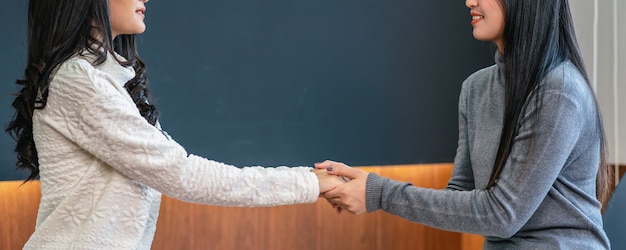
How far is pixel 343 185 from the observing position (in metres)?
2.17

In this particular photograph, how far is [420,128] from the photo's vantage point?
3.77 m

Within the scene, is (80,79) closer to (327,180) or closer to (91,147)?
(91,147)

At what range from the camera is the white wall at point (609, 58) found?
2.96 metres

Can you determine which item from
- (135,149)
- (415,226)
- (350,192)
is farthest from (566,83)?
(415,226)

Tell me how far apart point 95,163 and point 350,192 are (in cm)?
69

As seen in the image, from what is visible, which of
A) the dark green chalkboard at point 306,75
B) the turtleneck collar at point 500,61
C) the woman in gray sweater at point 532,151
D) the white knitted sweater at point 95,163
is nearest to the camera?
the white knitted sweater at point 95,163

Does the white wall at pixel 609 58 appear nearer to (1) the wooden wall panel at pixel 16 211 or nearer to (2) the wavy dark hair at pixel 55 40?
(2) the wavy dark hair at pixel 55 40

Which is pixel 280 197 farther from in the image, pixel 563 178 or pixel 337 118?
pixel 337 118

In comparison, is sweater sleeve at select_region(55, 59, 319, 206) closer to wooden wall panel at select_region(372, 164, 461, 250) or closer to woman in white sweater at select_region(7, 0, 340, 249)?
woman in white sweater at select_region(7, 0, 340, 249)

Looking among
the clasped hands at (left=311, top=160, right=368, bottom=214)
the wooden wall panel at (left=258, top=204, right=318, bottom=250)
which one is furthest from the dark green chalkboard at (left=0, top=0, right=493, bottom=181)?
the clasped hands at (left=311, top=160, right=368, bottom=214)

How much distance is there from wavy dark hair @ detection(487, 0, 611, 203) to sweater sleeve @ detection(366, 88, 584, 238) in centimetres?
3

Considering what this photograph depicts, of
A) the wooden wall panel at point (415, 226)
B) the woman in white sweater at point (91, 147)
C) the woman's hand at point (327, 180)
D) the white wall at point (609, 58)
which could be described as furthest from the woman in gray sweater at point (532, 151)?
the wooden wall panel at point (415, 226)

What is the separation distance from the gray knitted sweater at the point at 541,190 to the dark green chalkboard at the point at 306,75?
149cm

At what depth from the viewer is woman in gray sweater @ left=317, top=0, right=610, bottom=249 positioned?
1792 mm
